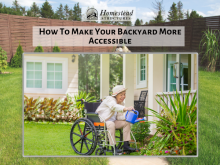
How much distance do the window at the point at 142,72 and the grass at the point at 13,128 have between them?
67.3 inches

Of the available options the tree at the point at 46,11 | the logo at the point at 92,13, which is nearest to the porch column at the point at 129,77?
the logo at the point at 92,13

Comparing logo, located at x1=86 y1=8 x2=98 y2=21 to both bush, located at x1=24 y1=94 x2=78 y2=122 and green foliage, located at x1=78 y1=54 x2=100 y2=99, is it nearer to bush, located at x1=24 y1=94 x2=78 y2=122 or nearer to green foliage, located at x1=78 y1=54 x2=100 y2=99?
green foliage, located at x1=78 y1=54 x2=100 y2=99

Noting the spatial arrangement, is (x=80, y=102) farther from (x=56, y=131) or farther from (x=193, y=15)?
(x=193, y=15)

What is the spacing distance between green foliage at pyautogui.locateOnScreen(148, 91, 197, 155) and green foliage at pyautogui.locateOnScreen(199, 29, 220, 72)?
7.87ft

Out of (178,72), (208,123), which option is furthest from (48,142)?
(208,123)

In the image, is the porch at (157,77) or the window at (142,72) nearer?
the porch at (157,77)

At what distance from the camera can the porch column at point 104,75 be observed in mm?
4566

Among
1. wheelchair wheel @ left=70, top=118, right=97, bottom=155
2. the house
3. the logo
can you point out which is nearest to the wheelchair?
wheelchair wheel @ left=70, top=118, right=97, bottom=155

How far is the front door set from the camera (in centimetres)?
412

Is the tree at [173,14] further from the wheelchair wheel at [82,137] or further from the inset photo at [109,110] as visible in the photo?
the wheelchair wheel at [82,137]

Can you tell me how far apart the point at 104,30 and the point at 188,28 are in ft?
10.3

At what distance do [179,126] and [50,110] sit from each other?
2315 millimetres

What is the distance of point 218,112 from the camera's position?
5043 millimetres

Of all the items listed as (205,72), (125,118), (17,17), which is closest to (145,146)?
(125,118)
